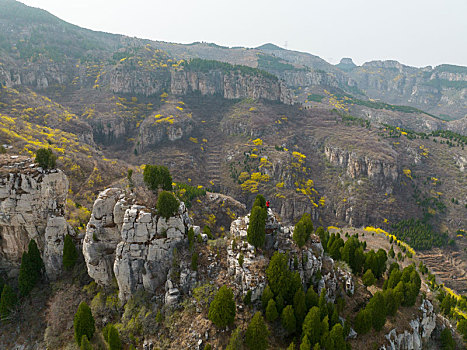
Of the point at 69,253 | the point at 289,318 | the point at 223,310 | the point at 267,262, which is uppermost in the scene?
the point at 267,262

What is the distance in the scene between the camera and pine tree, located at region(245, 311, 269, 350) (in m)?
26.8

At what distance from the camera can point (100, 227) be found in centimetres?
3556

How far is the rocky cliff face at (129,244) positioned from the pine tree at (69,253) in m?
4.62

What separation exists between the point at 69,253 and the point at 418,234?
114805 millimetres

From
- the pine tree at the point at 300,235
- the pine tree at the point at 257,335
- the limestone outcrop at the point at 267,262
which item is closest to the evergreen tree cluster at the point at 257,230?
the limestone outcrop at the point at 267,262

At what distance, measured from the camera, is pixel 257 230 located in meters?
33.9

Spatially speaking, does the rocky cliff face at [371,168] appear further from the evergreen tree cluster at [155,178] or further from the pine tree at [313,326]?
the evergreen tree cluster at [155,178]

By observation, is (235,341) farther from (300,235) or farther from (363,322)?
(363,322)

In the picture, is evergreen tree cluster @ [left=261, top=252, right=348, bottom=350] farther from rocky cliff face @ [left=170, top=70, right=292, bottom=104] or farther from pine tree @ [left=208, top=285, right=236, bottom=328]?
rocky cliff face @ [left=170, top=70, right=292, bottom=104]

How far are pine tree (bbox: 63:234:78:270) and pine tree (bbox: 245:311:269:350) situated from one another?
28969 millimetres

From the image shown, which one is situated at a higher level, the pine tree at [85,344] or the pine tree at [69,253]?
the pine tree at [69,253]

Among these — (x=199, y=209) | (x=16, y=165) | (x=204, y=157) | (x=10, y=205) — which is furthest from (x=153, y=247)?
(x=204, y=157)

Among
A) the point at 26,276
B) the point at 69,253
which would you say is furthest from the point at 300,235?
the point at 26,276

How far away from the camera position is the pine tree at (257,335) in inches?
1056
